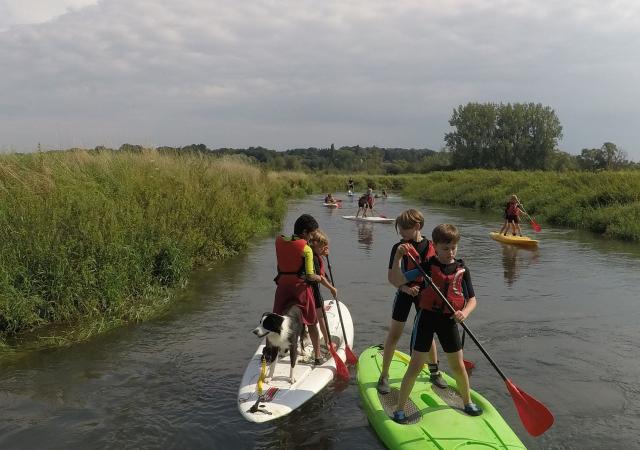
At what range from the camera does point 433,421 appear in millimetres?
4137

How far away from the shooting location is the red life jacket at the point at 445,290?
407cm

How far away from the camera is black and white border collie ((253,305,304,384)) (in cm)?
473

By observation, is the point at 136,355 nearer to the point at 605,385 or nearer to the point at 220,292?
the point at 220,292

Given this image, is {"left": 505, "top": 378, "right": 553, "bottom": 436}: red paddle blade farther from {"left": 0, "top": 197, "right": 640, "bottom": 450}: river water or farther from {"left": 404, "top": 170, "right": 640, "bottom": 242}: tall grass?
{"left": 404, "top": 170, "right": 640, "bottom": 242}: tall grass

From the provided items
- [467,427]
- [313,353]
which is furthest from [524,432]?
[313,353]

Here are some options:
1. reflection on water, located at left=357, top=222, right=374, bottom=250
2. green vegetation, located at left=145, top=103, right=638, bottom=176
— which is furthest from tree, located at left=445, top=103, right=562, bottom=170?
reflection on water, located at left=357, top=222, right=374, bottom=250

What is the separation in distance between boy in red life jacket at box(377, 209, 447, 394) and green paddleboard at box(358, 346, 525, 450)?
0.30 ft

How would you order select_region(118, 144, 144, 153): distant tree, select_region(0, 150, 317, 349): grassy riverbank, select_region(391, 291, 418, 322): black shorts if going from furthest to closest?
select_region(118, 144, 144, 153): distant tree → select_region(0, 150, 317, 349): grassy riverbank → select_region(391, 291, 418, 322): black shorts

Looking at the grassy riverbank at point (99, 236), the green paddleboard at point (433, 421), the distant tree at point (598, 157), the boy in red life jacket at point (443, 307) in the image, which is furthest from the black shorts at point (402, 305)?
the distant tree at point (598, 157)

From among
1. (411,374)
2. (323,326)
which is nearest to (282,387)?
(323,326)

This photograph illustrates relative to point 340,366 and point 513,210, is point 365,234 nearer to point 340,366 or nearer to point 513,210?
point 513,210

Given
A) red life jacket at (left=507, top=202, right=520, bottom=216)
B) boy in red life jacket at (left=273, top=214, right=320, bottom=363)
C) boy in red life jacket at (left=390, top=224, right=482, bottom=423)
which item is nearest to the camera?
boy in red life jacket at (left=390, top=224, right=482, bottom=423)

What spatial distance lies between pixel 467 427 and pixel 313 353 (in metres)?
2.16

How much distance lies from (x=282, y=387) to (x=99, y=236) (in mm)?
4144
